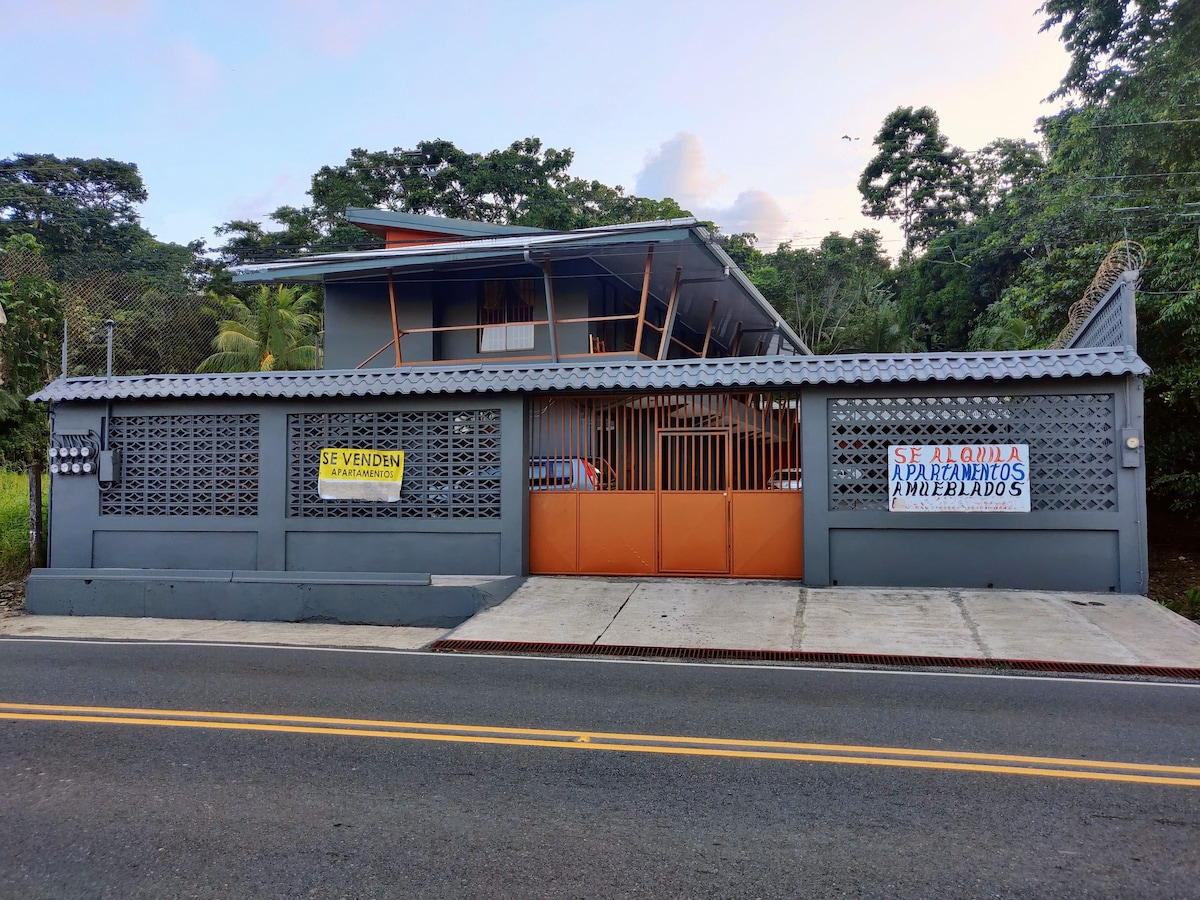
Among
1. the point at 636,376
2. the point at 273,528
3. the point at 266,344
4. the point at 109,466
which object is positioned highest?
the point at 266,344

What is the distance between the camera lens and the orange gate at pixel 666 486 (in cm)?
1130

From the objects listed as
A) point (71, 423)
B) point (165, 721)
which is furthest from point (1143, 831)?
point (71, 423)

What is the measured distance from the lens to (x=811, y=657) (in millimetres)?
8086

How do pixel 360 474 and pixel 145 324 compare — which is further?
pixel 145 324

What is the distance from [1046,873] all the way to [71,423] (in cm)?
1321

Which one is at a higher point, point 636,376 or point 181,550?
point 636,376

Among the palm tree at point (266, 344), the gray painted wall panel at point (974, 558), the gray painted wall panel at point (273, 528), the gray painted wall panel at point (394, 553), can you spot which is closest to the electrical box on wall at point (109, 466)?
the gray painted wall panel at point (273, 528)

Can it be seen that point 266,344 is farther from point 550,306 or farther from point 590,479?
point 590,479

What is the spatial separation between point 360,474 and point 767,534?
223 inches

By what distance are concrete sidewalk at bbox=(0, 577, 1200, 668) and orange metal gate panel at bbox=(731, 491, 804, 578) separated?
0.25m

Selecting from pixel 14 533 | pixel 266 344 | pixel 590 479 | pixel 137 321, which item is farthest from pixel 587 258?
pixel 137 321

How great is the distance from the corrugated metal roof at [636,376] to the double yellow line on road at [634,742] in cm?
607

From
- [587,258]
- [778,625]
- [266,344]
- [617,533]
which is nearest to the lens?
[778,625]

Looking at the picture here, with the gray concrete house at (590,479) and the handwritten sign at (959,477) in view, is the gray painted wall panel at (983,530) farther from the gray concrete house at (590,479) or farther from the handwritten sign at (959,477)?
the handwritten sign at (959,477)
